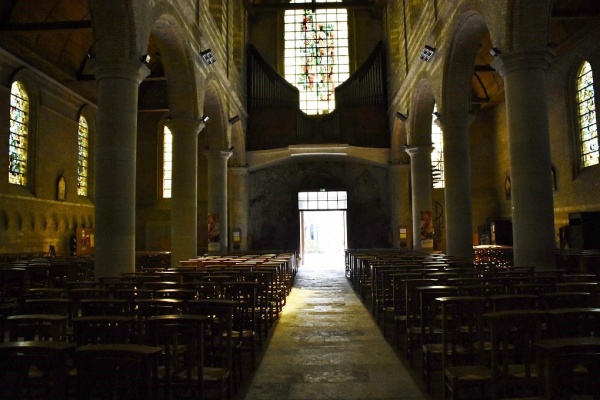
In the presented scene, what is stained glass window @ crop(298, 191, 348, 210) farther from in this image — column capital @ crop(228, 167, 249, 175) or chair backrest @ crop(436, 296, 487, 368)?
chair backrest @ crop(436, 296, 487, 368)

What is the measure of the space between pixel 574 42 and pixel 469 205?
7.31m

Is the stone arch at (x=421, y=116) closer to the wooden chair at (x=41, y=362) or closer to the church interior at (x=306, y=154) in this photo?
the church interior at (x=306, y=154)

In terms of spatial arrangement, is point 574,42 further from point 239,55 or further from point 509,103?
point 239,55

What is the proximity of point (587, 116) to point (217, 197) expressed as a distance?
13.3 m

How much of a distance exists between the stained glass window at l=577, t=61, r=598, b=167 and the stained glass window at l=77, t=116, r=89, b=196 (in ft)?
62.3

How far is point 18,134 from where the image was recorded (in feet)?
54.7

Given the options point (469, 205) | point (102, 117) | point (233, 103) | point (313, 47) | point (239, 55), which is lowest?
point (469, 205)

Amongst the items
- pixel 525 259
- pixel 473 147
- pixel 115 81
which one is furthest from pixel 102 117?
pixel 473 147

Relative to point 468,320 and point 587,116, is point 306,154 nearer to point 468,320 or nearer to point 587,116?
point 587,116

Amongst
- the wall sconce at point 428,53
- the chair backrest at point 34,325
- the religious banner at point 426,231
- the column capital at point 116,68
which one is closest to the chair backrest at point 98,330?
the chair backrest at point 34,325

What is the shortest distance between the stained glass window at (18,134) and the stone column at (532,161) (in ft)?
48.7

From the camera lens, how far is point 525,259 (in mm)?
9109

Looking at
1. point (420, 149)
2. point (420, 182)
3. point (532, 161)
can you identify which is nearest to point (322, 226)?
point (420, 182)

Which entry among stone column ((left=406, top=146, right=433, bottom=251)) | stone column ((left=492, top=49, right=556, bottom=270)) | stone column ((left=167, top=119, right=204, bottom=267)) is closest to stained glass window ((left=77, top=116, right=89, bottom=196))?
stone column ((left=167, top=119, right=204, bottom=267))
